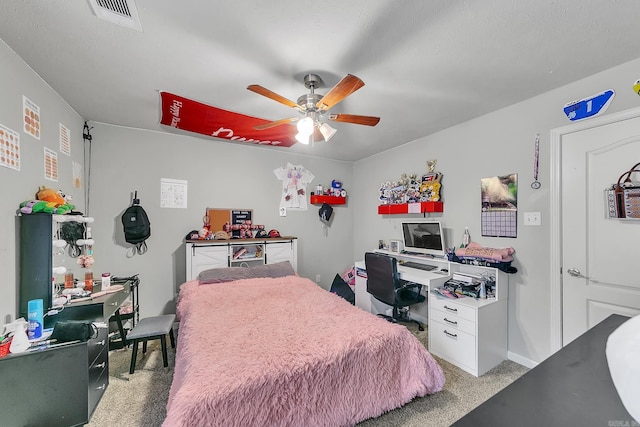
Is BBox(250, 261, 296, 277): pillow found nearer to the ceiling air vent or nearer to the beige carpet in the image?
the beige carpet

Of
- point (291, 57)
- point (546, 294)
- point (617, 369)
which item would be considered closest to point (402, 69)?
point (291, 57)

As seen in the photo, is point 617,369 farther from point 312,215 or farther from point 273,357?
point 312,215

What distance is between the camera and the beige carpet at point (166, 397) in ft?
5.60

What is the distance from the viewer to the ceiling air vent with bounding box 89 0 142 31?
1290mm

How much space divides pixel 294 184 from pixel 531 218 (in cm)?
292

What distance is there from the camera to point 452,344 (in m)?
2.40

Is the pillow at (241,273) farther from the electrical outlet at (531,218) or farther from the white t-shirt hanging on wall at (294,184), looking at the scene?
the electrical outlet at (531,218)

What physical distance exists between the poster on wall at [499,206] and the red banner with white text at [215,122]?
2.18 meters

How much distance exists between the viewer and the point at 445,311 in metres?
2.48

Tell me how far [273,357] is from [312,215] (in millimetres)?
2863

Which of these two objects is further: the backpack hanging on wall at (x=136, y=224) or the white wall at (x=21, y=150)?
the backpack hanging on wall at (x=136, y=224)

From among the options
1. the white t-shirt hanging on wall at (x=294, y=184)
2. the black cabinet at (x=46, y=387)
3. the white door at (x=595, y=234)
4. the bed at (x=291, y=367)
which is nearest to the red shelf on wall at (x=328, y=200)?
the white t-shirt hanging on wall at (x=294, y=184)

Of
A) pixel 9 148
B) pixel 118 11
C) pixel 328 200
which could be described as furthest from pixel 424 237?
pixel 9 148

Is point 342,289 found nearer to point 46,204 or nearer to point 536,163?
point 536,163
